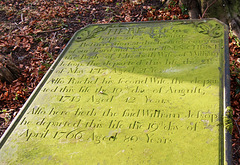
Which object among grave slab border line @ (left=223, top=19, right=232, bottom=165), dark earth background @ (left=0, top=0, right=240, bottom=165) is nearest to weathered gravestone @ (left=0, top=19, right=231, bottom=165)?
grave slab border line @ (left=223, top=19, right=232, bottom=165)

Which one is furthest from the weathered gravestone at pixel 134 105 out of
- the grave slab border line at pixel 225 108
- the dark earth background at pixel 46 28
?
the dark earth background at pixel 46 28

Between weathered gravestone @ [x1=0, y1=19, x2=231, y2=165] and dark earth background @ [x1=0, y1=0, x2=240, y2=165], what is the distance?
1.08m

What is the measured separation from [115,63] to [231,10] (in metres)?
2.77

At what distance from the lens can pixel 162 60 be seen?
3.04 metres

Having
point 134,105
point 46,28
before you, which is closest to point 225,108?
point 134,105

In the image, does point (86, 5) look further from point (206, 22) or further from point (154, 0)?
point (206, 22)

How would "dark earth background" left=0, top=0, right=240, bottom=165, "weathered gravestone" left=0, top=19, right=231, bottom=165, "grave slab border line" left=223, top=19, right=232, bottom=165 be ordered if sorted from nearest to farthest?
"grave slab border line" left=223, top=19, right=232, bottom=165 → "weathered gravestone" left=0, top=19, right=231, bottom=165 → "dark earth background" left=0, top=0, right=240, bottom=165

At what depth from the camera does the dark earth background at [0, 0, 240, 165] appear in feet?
13.4

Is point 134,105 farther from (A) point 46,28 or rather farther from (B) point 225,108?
(A) point 46,28

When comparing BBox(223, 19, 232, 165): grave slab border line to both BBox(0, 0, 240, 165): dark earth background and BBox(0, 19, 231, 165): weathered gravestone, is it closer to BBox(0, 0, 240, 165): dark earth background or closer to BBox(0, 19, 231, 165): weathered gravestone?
BBox(0, 19, 231, 165): weathered gravestone

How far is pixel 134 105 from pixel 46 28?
4115 mm

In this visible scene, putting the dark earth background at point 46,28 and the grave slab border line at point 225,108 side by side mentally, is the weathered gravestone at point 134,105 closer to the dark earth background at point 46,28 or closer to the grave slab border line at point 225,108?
the grave slab border line at point 225,108

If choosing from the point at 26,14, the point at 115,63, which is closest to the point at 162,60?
the point at 115,63

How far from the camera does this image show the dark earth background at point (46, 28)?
4078mm
